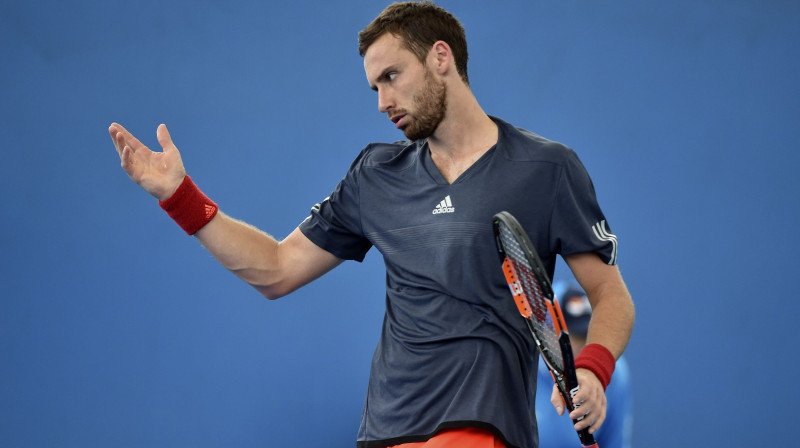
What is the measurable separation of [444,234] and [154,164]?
0.57 meters

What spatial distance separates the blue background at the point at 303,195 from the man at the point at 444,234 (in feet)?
4.18

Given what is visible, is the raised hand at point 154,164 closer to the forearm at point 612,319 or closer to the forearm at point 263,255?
the forearm at point 263,255

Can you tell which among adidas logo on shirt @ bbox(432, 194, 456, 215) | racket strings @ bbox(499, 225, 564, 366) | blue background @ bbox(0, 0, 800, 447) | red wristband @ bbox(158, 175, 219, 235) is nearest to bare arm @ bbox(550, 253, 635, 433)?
racket strings @ bbox(499, 225, 564, 366)

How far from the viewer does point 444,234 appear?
5.31 feet

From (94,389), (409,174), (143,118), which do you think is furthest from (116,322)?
(409,174)

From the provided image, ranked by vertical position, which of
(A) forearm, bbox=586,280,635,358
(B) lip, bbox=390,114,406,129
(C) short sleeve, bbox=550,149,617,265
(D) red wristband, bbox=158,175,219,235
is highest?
(B) lip, bbox=390,114,406,129

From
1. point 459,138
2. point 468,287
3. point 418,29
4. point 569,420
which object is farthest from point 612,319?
point 569,420

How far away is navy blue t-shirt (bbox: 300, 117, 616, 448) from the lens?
1.54m

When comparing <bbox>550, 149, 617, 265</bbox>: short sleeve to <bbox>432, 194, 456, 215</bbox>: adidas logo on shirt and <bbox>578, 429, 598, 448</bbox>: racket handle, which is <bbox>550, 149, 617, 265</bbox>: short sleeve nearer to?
<bbox>432, 194, 456, 215</bbox>: adidas logo on shirt

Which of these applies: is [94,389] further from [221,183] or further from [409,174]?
[409,174]

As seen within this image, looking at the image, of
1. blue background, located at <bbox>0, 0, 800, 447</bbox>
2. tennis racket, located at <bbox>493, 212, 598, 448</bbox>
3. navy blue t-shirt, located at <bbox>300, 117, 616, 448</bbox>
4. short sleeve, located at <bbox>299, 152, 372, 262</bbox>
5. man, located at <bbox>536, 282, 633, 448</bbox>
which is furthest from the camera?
blue background, located at <bbox>0, 0, 800, 447</bbox>

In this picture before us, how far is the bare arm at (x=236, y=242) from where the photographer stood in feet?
5.66

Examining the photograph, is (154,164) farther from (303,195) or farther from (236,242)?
(303,195)

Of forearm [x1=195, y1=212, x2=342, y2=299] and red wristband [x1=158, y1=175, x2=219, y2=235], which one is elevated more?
red wristband [x1=158, y1=175, x2=219, y2=235]
